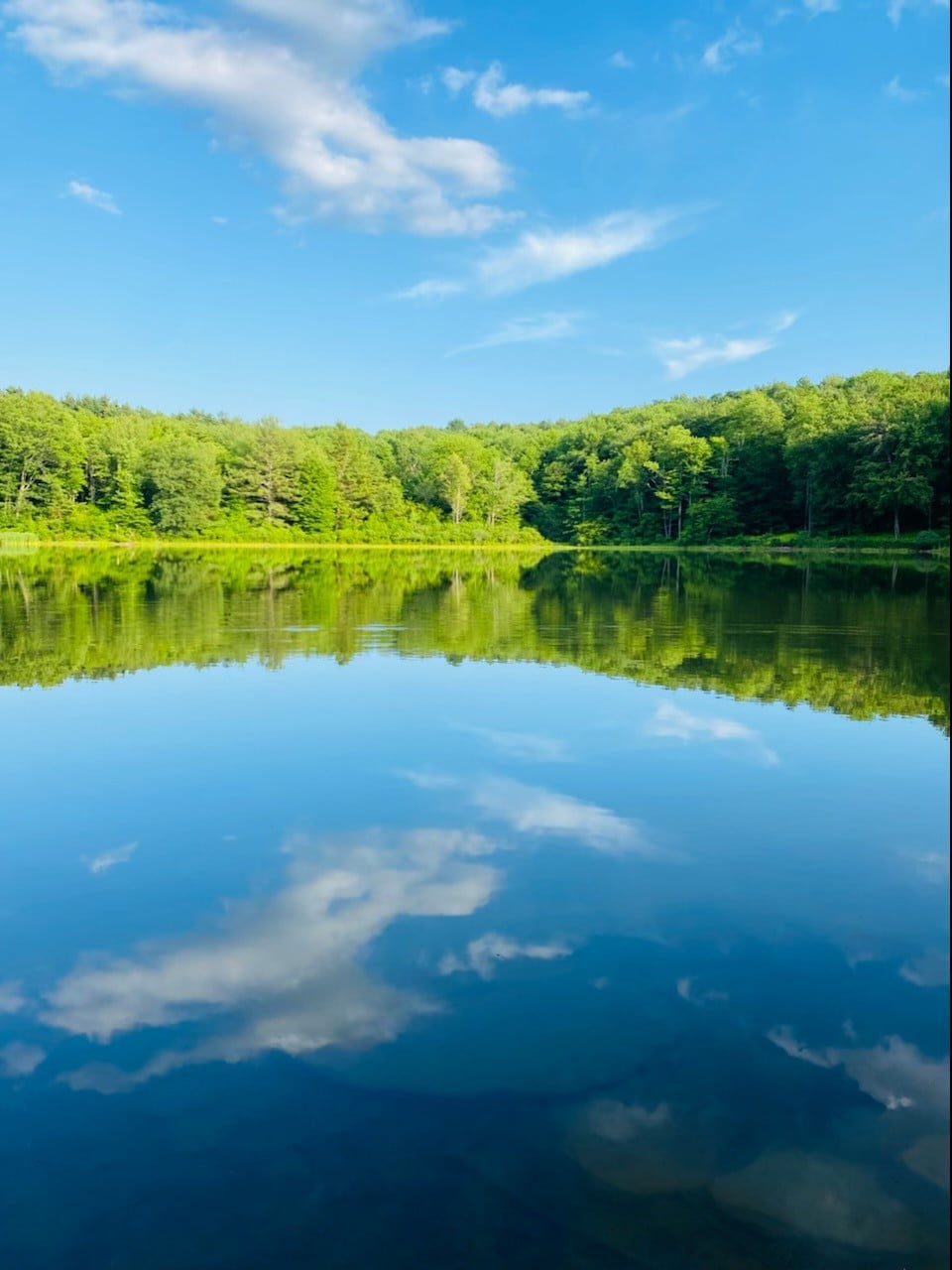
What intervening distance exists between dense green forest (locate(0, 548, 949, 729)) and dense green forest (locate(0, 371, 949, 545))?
26.8m

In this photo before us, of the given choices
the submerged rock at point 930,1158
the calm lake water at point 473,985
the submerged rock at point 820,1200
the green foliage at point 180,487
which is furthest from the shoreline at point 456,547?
the submerged rock at point 820,1200

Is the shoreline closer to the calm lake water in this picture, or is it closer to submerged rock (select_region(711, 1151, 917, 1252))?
the calm lake water

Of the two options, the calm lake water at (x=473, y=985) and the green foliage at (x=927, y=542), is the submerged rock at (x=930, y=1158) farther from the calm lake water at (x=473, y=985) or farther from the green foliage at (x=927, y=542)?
the green foliage at (x=927, y=542)

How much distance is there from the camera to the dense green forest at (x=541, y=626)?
1402 centimetres

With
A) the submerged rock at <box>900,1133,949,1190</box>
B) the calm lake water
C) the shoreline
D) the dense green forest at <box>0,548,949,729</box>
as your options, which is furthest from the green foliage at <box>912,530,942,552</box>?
the submerged rock at <box>900,1133,949,1190</box>

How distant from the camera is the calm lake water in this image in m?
3.49

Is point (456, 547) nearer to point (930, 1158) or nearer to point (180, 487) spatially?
point (180, 487)

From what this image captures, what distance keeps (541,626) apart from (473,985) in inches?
622

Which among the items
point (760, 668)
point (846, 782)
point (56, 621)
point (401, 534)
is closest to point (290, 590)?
point (56, 621)

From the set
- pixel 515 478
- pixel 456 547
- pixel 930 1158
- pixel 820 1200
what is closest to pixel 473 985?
pixel 820 1200

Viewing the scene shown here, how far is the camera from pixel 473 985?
5.00m

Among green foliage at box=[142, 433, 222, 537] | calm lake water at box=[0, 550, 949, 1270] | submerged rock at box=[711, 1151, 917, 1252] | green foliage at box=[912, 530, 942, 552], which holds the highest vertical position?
green foliage at box=[142, 433, 222, 537]

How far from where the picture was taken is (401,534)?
79.6m

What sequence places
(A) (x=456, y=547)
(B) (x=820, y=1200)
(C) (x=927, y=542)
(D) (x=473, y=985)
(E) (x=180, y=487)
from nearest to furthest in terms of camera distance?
(B) (x=820, y=1200), (D) (x=473, y=985), (C) (x=927, y=542), (E) (x=180, y=487), (A) (x=456, y=547)
